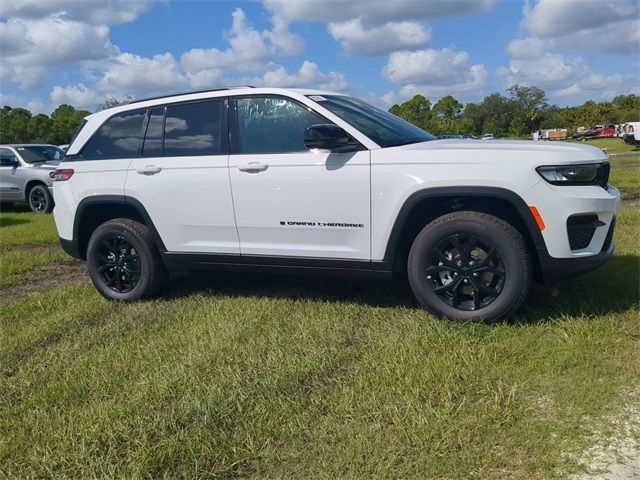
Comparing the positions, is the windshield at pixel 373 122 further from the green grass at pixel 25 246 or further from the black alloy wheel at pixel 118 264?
the green grass at pixel 25 246

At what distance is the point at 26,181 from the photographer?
44.1 feet

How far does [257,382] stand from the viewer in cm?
346

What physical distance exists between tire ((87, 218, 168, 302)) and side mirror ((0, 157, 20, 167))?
9631mm

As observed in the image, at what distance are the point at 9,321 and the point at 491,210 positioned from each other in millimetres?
4023

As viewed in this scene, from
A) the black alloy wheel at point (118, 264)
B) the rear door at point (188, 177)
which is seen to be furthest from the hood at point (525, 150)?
the black alloy wheel at point (118, 264)

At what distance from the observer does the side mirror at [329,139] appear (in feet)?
13.9

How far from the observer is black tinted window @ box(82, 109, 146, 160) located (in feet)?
17.4

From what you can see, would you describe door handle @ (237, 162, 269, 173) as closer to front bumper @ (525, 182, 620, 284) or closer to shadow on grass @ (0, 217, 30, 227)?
front bumper @ (525, 182, 620, 284)

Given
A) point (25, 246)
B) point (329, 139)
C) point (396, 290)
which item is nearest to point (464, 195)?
point (329, 139)

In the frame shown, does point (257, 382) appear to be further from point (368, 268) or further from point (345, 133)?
point (345, 133)

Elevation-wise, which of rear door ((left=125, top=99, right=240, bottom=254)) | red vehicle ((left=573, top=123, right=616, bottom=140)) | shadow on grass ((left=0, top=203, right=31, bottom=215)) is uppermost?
red vehicle ((left=573, top=123, right=616, bottom=140))

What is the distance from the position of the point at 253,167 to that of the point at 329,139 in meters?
0.72

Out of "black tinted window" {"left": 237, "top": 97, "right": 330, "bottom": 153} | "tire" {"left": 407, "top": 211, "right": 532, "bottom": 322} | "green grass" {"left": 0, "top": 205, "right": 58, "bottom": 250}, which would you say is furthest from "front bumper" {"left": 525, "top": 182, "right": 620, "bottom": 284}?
"green grass" {"left": 0, "top": 205, "right": 58, "bottom": 250}

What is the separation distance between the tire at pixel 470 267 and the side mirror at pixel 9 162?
12.2m
